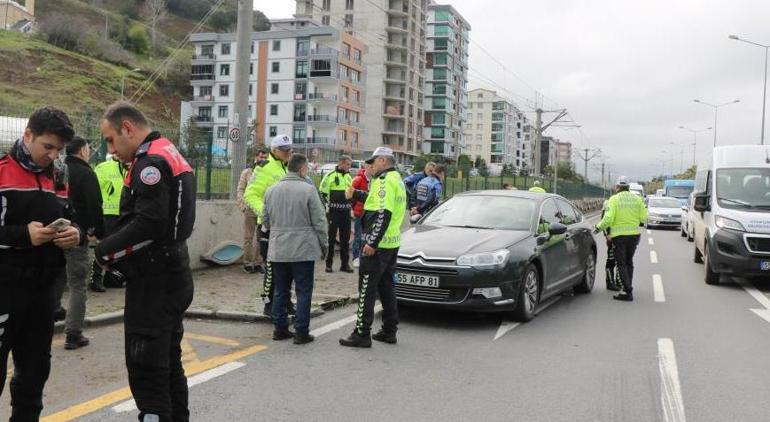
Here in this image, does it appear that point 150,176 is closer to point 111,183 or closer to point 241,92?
point 111,183

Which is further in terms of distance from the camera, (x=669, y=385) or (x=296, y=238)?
(x=296, y=238)

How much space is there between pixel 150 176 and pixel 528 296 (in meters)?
5.42

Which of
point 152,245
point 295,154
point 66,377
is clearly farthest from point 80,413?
point 295,154

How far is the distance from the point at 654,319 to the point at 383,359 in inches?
161

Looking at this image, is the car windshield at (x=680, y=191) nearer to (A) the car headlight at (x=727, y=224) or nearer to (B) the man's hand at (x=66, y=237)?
(A) the car headlight at (x=727, y=224)

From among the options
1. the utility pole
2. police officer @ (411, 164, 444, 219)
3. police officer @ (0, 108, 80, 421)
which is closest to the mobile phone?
police officer @ (0, 108, 80, 421)

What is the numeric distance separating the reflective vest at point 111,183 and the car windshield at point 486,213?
3907 millimetres

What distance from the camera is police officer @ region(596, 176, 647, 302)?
9.53 meters

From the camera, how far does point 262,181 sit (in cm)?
810

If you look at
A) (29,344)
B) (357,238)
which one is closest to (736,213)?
(357,238)

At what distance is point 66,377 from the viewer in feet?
16.4

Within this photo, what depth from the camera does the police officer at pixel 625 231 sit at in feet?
31.3

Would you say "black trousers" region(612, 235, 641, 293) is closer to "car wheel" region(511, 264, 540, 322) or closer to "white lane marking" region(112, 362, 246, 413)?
"car wheel" region(511, 264, 540, 322)

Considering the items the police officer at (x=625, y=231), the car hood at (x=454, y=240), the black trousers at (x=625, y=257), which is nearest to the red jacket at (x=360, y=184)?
the car hood at (x=454, y=240)
